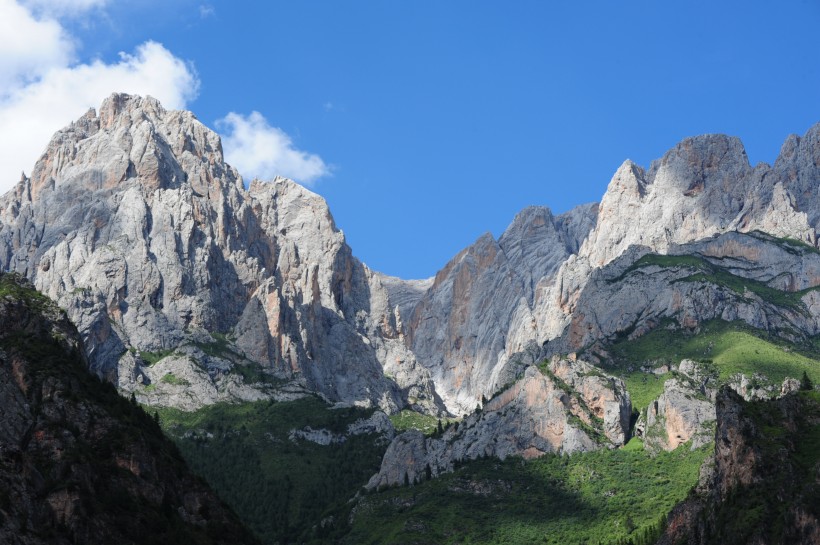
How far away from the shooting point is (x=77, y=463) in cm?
11012

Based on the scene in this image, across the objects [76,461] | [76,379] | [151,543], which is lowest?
[151,543]

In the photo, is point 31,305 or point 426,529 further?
point 426,529

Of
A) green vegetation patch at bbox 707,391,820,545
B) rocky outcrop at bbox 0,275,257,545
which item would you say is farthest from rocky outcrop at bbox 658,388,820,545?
rocky outcrop at bbox 0,275,257,545

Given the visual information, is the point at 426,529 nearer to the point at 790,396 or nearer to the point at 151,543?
the point at 790,396

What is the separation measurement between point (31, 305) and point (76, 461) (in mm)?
42523

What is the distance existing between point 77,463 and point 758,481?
80358mm

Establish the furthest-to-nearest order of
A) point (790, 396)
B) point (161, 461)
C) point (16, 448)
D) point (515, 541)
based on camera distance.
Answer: point (515, 541)
point (790, 396)
point (161, 461)
point (16, 448)

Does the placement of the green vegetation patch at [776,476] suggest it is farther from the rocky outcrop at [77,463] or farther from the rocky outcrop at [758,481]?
the rocky outcrop at [77,463]

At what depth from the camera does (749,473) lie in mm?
141500

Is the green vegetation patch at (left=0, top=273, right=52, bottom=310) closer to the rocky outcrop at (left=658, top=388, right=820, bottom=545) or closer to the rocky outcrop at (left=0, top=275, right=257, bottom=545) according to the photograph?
the rocky outcrop at (left=0, top=275, right=257, bottom=545)

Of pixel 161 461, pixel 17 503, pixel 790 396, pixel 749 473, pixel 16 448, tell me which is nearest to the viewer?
pixel 17 503

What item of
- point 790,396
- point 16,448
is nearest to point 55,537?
point 16,448

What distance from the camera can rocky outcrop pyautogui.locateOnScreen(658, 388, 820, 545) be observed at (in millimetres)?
126750

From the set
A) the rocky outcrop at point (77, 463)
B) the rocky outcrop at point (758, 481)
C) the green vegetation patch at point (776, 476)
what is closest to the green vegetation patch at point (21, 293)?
the rocky outcrop at point (77, 463)
